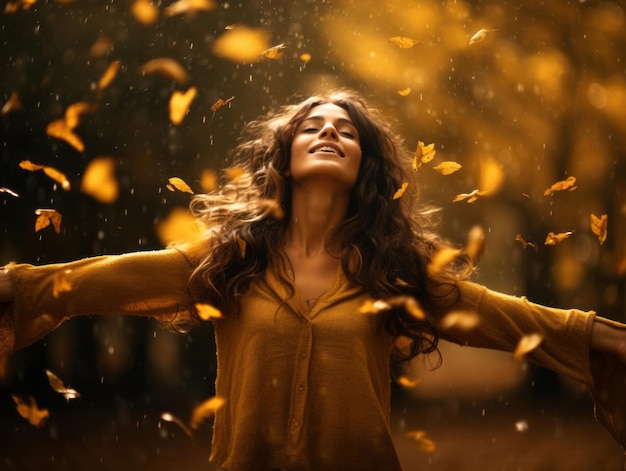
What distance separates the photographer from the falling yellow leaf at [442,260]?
3055 mm

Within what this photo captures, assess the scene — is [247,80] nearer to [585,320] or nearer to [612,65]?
[612,65]

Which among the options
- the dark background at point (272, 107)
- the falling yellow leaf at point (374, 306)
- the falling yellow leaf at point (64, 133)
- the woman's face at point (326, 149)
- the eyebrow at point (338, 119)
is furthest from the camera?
the dark background at point (272, 107)

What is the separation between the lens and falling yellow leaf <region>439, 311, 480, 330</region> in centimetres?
295

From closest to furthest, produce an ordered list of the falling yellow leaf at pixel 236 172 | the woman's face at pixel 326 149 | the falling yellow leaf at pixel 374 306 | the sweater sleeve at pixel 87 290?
1. the sweater sleeve at pixel 87 290
2. the falling yellow leaf at pixel 374 306
3. the woman's face at pixel 326 149
4. the falling yellow leaf at pixel 236 172

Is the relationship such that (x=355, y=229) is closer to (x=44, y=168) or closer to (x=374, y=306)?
(x=374, y=306)

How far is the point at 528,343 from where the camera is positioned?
2.92 metres

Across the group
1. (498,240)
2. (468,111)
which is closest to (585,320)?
(468,111)

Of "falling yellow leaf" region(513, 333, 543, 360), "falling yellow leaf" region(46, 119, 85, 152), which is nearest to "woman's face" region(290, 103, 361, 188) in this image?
"falling yellow leaf" region(513, 333, 543, 360)

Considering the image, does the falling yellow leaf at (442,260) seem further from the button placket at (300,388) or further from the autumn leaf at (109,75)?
the autumn leaf at (109,75)

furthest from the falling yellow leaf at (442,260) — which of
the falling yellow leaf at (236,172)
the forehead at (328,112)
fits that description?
the falling yellow leaf at (236,172)

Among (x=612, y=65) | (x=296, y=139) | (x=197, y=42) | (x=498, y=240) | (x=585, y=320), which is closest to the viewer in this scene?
(x=585, y=320)

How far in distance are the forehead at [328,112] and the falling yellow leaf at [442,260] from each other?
563 millimetres

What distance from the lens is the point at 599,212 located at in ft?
24.3

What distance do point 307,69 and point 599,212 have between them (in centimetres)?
267
